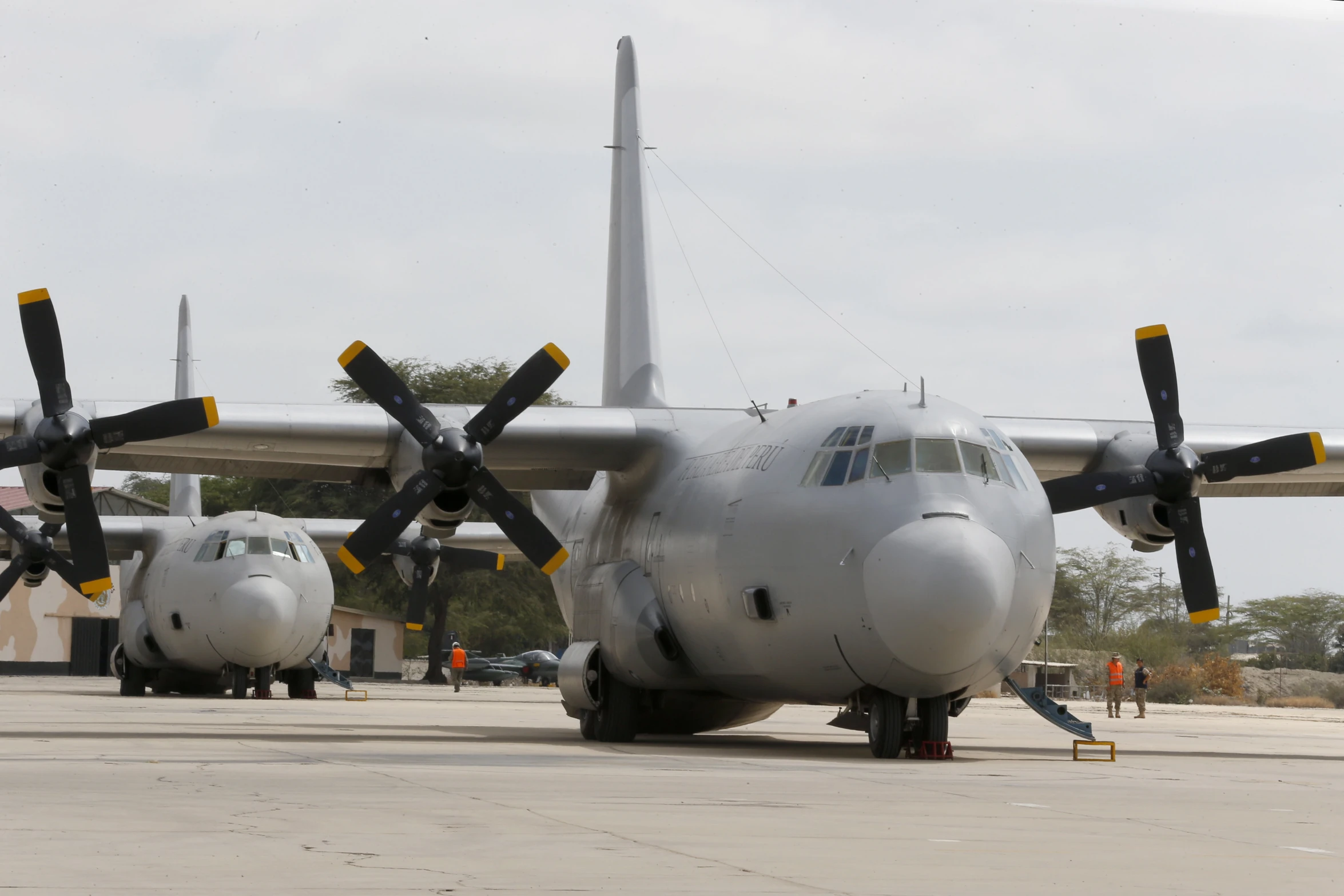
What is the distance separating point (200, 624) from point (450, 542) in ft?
28.0

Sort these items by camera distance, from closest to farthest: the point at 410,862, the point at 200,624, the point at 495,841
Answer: the point at 410,862 < the point at 495,841 < the point at 200,624

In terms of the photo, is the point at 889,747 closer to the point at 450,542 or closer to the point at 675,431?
the point at 675,431

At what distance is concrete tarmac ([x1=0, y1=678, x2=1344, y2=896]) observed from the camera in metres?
5.93

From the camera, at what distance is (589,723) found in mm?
18234

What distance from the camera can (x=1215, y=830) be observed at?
8125mm

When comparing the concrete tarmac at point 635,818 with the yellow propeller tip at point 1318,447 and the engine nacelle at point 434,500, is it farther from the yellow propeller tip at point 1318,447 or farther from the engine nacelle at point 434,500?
the yellow propeller tip at point 1318,447

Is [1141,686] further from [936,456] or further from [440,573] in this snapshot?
[440,573]

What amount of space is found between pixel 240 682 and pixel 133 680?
4135 millimetres

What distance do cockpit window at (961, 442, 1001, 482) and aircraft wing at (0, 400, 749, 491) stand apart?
4638 mm

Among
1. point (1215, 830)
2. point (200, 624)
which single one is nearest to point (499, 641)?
point (200, 624)

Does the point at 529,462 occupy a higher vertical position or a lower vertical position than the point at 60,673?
higher

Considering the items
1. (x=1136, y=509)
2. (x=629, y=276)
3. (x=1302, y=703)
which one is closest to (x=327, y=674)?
(x=629, y=276)

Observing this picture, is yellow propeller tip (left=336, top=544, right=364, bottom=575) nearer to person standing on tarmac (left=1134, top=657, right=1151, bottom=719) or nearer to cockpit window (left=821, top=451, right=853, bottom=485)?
cockpit window (left=821, top=451, right=853, bottom=485)

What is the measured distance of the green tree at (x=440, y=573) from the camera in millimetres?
55906
